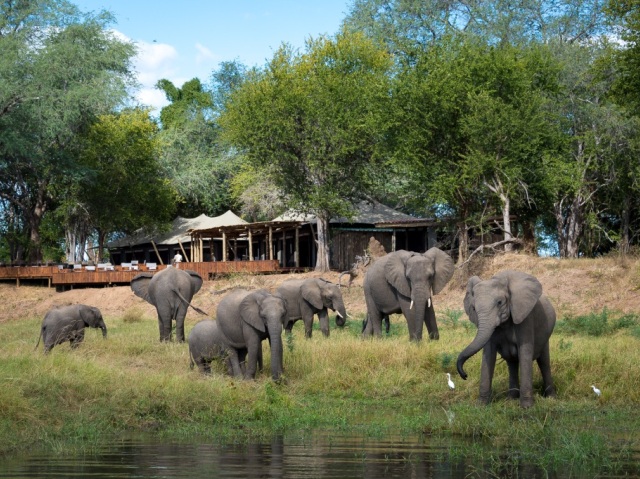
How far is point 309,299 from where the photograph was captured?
23.7 meters

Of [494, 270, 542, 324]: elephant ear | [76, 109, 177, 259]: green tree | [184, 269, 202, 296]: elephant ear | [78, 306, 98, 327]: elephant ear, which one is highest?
[76, 109, 177, 259]: green tree

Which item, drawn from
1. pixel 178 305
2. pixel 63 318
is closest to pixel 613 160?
pixel 178 305

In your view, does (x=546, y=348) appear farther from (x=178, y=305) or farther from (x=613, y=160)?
(x=613, y=160)

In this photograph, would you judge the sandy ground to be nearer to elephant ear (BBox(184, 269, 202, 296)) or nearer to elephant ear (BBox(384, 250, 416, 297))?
elephant ear (BBox(184, 269, 202, 296))

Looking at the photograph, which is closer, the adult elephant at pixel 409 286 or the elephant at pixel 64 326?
the adult elephant at pixel 409 286

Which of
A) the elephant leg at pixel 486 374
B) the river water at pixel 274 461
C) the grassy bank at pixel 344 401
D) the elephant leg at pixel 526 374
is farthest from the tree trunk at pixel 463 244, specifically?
the river water at pixel 274 461

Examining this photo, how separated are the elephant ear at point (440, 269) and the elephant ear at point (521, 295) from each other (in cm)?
710

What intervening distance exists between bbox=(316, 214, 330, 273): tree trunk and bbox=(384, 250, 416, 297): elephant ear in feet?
86.3

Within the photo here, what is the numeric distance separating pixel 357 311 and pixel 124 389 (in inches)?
799

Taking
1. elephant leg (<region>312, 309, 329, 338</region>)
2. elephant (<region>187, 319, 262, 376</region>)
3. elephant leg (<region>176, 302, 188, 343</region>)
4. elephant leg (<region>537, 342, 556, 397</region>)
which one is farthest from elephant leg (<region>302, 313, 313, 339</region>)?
elephant leg (<region>537, 342, 556, 397</region>)

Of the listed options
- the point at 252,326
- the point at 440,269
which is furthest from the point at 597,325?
the point at 252,326

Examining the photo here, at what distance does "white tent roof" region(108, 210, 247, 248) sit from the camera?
6000 cm

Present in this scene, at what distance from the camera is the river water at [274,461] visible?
10.4 meters

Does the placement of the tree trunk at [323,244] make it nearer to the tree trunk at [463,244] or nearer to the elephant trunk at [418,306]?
the tree trunk at [463,244]
